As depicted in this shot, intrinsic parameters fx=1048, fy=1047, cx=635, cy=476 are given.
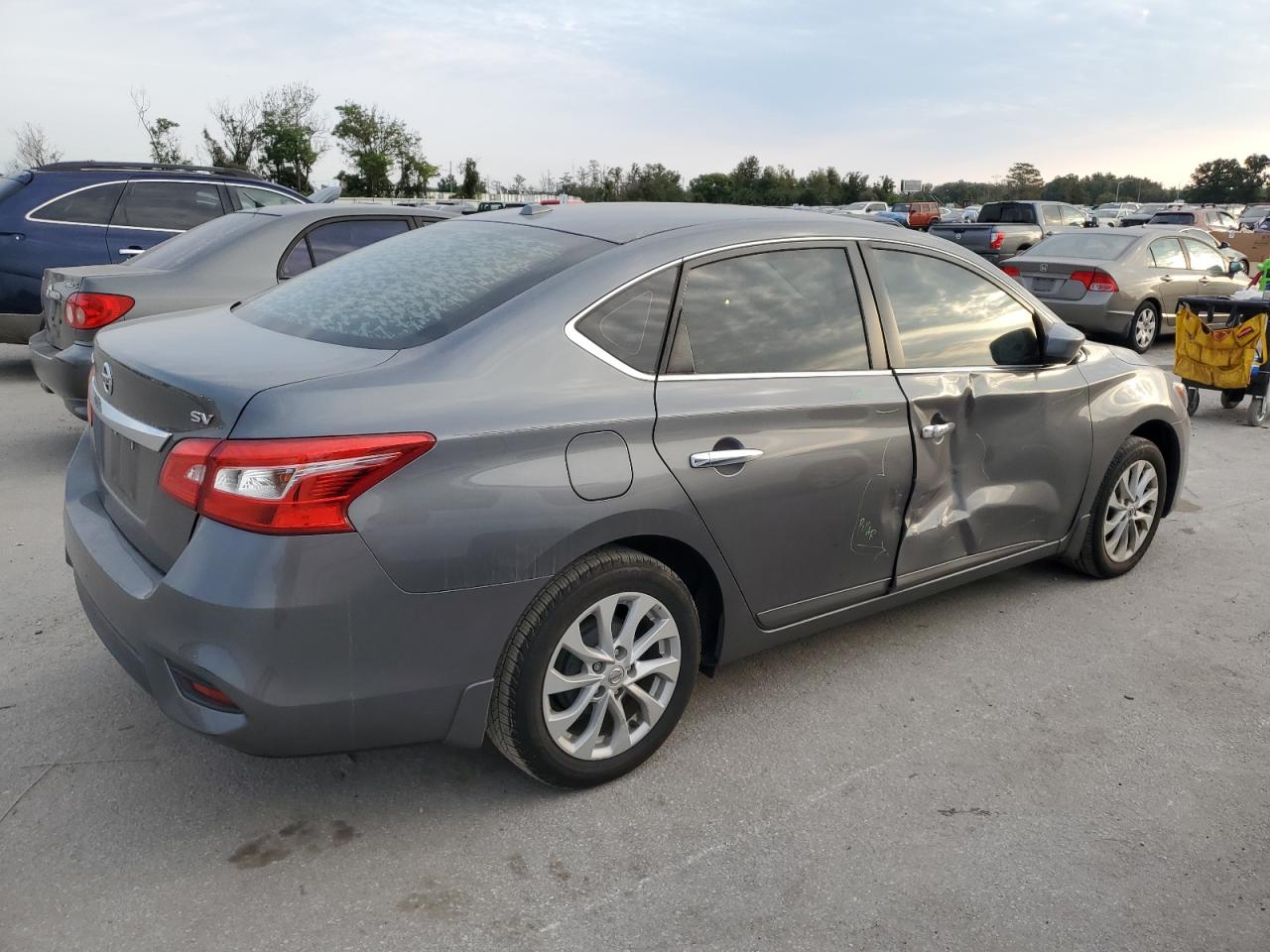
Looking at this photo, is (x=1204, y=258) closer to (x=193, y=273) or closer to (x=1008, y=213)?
(x=1008, y=213)

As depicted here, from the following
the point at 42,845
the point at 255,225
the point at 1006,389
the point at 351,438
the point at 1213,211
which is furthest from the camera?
the point at 1213,211

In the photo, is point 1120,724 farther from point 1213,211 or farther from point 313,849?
point 1213,211

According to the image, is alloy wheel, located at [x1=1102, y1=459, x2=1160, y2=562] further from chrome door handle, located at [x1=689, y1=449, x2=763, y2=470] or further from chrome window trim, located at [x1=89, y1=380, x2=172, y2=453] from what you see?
chrome window trim, located at [x1=89, y1=380, x2=172, y2=453]

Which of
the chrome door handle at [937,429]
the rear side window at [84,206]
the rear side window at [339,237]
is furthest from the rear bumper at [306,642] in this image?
the rear side window at [84,206]

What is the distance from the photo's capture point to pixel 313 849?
2.72m

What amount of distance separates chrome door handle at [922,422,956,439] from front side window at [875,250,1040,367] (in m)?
0.22

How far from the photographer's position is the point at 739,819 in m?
2.91

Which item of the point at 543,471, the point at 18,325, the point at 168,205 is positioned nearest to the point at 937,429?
the point at 543,471

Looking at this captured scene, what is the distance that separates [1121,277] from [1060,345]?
29.7 ft

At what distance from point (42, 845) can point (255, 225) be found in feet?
15.2

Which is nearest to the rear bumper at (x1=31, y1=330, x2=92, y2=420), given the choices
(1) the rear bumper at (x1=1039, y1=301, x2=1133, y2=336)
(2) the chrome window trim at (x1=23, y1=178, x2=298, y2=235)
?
(2) the chrome window trim at (x1=23, y1=178, x2=298, y2=235)

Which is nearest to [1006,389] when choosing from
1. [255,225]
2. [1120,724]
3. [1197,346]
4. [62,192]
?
[1120,724]

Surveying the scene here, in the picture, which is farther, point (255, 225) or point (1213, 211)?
point (1213, 211)

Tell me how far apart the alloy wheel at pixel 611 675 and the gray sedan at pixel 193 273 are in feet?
12.8
